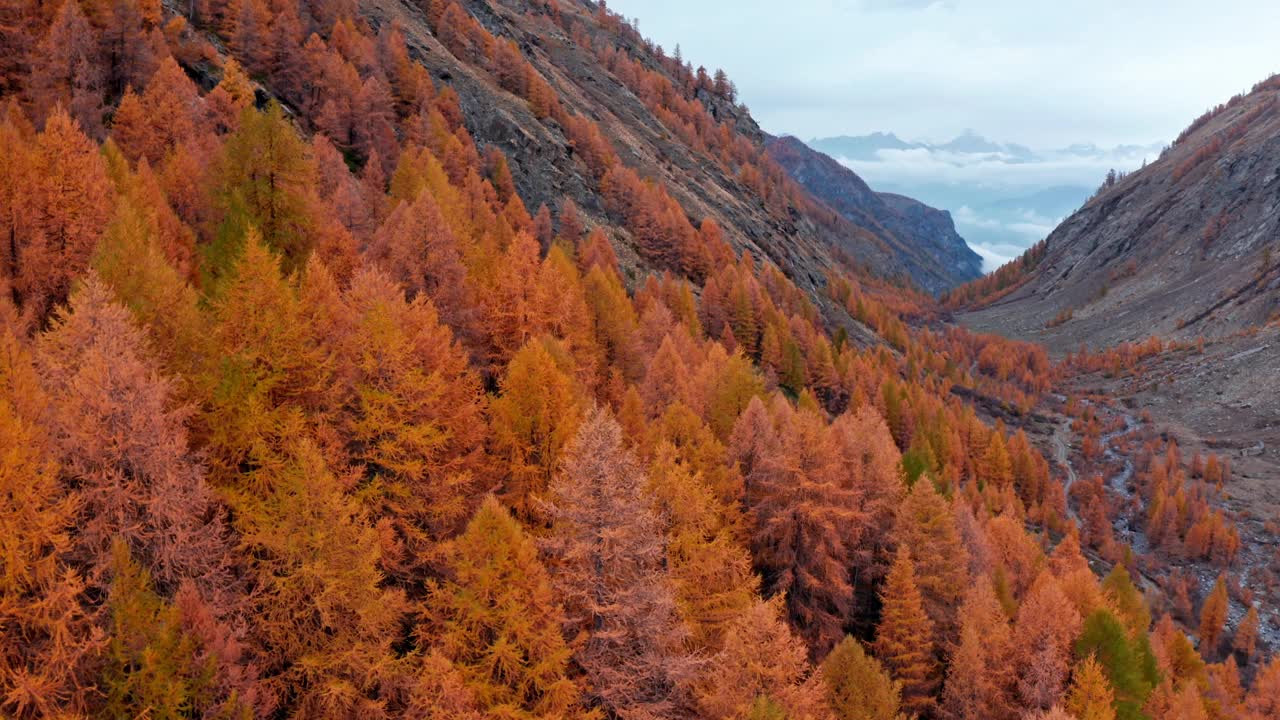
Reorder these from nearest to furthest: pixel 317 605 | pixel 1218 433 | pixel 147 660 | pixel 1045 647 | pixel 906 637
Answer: pixel 147 660 → pixel 317 605 → pixel 906 637 → pixel 1045 647 → pixel 1218 433

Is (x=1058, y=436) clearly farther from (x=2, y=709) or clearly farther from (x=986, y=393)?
(x=2, y=709)

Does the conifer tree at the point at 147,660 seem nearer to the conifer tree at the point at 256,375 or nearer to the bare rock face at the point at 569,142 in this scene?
the conifer tree at the point at 256,375

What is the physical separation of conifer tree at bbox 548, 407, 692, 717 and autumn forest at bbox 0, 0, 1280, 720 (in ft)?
0.41

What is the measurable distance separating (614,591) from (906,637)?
18510 millimetres

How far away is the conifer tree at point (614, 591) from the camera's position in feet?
72.0

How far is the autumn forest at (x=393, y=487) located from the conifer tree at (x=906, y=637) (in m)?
0.21

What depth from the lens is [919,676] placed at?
34000 millimetres

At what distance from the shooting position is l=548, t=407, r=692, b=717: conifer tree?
2195cm

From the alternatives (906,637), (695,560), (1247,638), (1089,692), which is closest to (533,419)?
(695,560)

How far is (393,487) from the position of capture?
2295 cm

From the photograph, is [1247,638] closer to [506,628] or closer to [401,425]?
[506,628]

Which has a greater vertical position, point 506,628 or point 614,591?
point 614,591

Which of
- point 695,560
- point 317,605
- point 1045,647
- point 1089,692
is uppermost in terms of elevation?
point 1045,647

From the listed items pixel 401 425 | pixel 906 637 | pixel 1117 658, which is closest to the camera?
pixel 401 425
